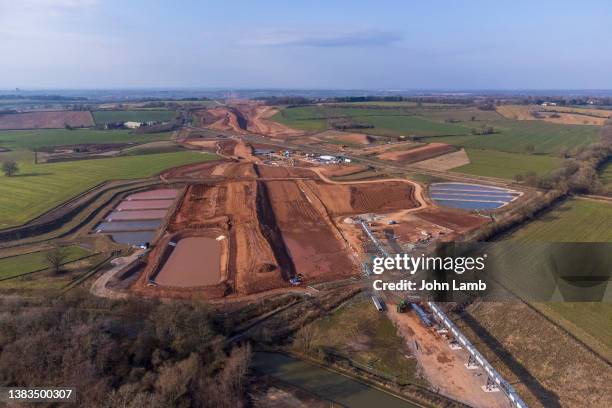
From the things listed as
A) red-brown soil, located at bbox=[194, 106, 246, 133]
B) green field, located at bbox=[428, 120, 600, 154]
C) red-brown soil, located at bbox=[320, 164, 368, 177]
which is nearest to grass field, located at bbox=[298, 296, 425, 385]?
red-brown soil, located at bbox=[320, 164, 368, 177]

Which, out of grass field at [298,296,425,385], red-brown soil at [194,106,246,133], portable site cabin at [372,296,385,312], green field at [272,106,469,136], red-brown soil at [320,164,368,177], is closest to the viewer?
grass field at [298,296,425,385]

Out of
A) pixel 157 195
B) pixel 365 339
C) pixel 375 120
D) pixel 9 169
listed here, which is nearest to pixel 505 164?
pixel 365 339

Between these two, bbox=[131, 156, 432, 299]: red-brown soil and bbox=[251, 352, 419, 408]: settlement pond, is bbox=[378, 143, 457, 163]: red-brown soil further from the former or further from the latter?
bbox=[251, 352, 419, 408]: settlement pond

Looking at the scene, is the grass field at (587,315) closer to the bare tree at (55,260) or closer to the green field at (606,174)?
the bare tree at (55,260)

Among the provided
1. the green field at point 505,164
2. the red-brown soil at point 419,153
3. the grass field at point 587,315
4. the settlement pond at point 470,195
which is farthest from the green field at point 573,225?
the red-brown soil at point 419,153

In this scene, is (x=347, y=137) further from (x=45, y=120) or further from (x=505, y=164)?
(x=45, y=120)

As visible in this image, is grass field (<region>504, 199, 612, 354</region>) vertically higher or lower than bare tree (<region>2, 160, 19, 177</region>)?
lower

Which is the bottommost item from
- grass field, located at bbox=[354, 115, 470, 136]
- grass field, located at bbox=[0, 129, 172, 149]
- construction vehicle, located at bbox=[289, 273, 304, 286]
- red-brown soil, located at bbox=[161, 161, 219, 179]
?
construction vehicle, located at bbox=[289, 273, 304, 286]
